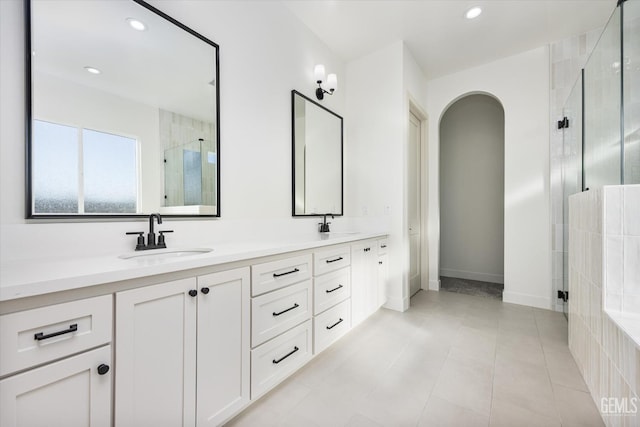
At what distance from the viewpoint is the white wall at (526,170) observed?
9.89ft

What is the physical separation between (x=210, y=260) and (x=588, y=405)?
212 centimetres

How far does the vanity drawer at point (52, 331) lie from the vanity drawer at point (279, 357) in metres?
0.72

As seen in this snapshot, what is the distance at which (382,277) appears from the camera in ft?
9.30

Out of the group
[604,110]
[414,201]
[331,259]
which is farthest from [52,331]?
[414,201]

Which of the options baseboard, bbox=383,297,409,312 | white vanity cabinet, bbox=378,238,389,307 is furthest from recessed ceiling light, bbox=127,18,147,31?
baseboard, bbox=383,297,409,312

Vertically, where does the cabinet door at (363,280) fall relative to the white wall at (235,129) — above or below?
below

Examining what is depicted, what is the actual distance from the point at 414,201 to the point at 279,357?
101 inches

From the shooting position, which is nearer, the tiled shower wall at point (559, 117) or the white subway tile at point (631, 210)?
the white subway tile at point (631, 210)

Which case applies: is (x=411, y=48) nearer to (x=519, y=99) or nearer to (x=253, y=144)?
(x=519, y=99)

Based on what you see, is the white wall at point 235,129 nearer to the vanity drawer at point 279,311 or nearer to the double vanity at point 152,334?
the double vanity at point 152,334

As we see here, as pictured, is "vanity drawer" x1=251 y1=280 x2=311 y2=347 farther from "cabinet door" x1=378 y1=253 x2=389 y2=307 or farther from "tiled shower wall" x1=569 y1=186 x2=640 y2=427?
"tiled shower wall" x1=569 y1=186 x2=640 y2=427

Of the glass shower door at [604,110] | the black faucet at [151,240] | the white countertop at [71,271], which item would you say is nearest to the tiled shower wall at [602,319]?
the glass shower door at [604,110]

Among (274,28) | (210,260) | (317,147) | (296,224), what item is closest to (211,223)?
(210,260)

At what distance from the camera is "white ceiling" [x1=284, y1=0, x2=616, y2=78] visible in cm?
238
